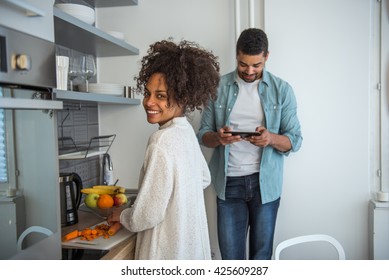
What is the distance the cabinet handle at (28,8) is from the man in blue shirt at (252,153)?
764 mm

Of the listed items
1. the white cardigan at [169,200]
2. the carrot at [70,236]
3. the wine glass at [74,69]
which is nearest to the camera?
the white cardigan at [169,200]

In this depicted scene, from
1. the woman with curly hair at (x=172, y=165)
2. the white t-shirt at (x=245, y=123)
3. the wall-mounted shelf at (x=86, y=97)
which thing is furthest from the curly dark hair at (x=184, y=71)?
the white t-shirt at (x=245, y=123)


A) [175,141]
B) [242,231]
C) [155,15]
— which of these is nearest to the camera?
[175,141]

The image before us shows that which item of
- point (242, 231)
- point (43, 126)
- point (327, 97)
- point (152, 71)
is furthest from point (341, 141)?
point (43, 126)

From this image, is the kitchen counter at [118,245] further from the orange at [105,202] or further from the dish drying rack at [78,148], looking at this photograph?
the dish drying rack at [78,148]

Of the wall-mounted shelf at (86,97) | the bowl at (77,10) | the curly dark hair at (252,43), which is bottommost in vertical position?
the wall-mounted shelf at (86,97)

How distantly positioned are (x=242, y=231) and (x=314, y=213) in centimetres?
34

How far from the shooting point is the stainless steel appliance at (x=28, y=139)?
605mm

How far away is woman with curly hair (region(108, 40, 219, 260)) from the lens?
0.75 metres

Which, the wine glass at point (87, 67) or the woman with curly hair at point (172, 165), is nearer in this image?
the woman with curly hair at point (172, 165)

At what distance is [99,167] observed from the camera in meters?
1.62

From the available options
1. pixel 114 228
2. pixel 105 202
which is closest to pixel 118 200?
pixel 105 202

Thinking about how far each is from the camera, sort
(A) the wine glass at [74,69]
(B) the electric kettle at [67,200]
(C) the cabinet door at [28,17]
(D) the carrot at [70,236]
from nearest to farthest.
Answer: (C) the cabinet door at [28,17]
(D) the carrot at [70,236]
(B) the electric kettle at [67,200]
(A) the wine glass at [74,69]

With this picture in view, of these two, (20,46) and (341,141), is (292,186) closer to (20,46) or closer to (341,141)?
(341,141)
